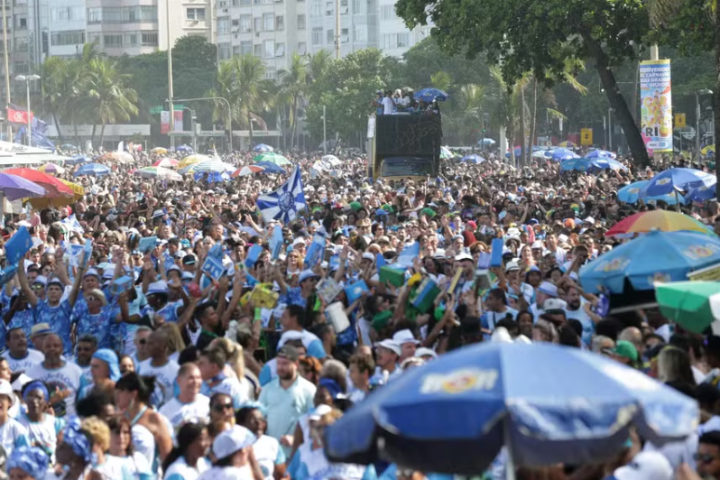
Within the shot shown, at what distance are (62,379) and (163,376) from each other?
78 cm

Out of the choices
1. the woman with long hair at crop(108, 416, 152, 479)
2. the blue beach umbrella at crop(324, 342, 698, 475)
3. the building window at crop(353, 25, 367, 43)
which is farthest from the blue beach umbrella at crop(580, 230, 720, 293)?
the building window at crop(353, 25, 367, 43)

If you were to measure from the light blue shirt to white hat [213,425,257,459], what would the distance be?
1262 millimetres

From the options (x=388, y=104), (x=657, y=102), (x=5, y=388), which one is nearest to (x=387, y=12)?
(x=388, y=104)

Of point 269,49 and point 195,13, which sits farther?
point 195,13

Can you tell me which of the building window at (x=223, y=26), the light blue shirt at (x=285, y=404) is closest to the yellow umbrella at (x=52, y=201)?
the light blue shirt at (x=285, y=404)

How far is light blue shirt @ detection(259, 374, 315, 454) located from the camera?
28.7 ft

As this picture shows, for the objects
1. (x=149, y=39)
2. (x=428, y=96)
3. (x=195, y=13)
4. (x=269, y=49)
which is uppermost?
(x=195, y=13)

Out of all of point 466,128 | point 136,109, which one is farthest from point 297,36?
point 466,128

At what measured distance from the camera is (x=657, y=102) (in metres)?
36.7

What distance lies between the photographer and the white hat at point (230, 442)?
723 cm

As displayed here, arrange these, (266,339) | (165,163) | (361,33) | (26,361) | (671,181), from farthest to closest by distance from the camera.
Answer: (361,33), (165,163), (671,181), (266,339), (26,361)

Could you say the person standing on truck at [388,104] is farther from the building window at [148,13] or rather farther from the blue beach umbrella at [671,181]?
the building window at [148,13]

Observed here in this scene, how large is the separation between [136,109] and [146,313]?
99.1m

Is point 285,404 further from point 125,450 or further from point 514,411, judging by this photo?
point 514,411
